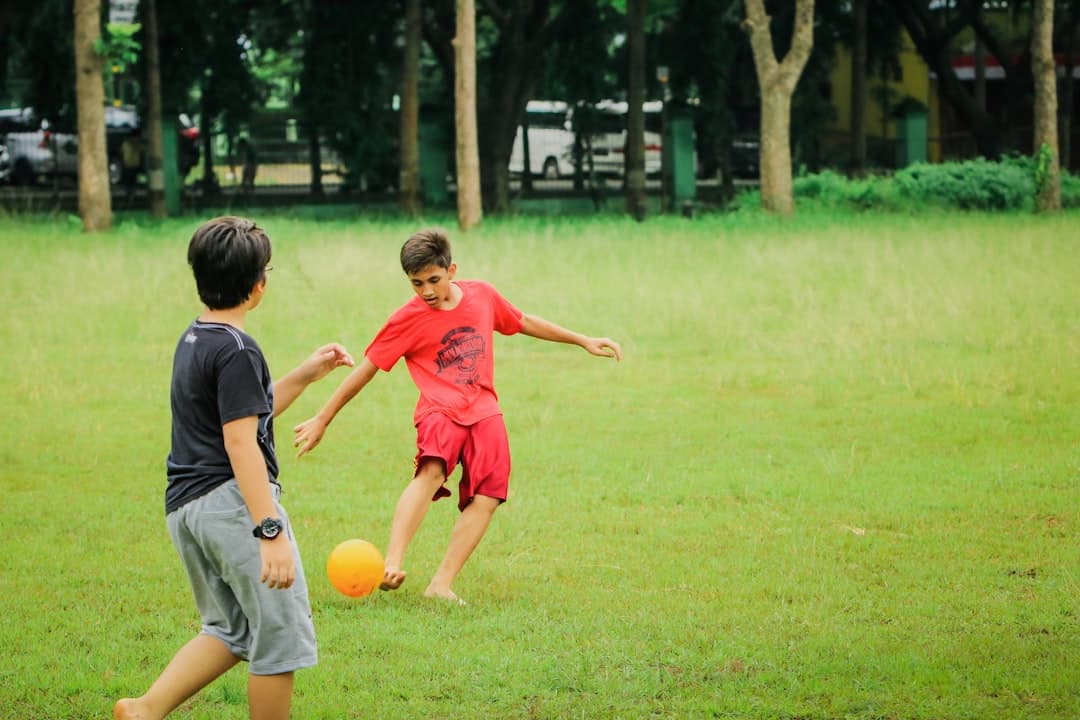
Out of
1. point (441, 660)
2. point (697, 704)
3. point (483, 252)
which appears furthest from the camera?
point (483, 252)

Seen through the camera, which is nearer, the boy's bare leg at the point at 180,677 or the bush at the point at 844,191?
the boy's bare leg at the point at 180,677

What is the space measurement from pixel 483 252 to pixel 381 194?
1510 centimetres

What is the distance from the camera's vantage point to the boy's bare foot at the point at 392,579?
5773 mm

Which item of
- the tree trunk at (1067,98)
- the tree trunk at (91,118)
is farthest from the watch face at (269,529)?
the tree trunk at (1067,98)

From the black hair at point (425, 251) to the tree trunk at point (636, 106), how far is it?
2529 cm

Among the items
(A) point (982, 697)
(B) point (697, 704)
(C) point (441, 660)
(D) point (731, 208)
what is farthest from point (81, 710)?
(D) point (731, 208)

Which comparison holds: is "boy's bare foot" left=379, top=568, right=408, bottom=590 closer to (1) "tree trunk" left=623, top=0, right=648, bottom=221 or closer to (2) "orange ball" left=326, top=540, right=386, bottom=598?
(2) "orange ball" left=326, top=540, right=386, bottom=598

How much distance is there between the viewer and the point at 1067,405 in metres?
10.6

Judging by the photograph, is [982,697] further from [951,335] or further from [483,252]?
[483,252]

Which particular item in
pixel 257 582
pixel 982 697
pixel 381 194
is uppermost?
pixel 381 194

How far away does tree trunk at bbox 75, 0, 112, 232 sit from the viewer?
24.4m

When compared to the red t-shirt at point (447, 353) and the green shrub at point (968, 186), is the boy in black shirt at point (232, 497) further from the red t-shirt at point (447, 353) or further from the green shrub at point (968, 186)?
the green shrub at point (968, 186)

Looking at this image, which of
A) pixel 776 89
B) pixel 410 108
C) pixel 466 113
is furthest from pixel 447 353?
pixel 410 108

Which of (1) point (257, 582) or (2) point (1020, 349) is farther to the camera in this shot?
(2) point (1020, 349)
